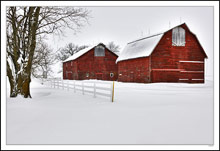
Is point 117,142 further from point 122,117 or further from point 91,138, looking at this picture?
point 122,117

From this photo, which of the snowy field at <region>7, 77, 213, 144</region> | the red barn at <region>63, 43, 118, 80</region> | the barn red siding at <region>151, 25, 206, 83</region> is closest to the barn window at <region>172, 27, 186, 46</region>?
the barn red siding at <region>151, 25, 206, 83</region>

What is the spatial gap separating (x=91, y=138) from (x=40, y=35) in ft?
26.0

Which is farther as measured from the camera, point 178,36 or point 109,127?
point 178,36

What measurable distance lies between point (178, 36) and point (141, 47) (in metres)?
4.09

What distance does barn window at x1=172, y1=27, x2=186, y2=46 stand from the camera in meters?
21.2

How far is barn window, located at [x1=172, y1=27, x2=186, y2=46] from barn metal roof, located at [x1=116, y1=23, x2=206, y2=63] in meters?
1.11

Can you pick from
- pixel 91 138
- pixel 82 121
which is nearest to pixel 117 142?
pixel 91 138

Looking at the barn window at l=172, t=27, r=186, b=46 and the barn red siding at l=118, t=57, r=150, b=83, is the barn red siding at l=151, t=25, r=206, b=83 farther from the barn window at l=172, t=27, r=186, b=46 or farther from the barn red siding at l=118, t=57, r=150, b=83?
the barn red siding at l=118, t=57, r=150, b=83

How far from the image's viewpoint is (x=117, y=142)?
3984 mm

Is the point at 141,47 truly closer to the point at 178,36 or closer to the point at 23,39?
the point at 178,36

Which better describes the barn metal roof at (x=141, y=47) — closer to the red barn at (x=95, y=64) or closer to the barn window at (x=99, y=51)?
the red barn at (x=95, y=64)

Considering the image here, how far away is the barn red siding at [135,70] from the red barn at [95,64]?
2734mm

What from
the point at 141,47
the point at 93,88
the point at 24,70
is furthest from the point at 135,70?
the point at 24,70

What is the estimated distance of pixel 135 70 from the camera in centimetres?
2377
